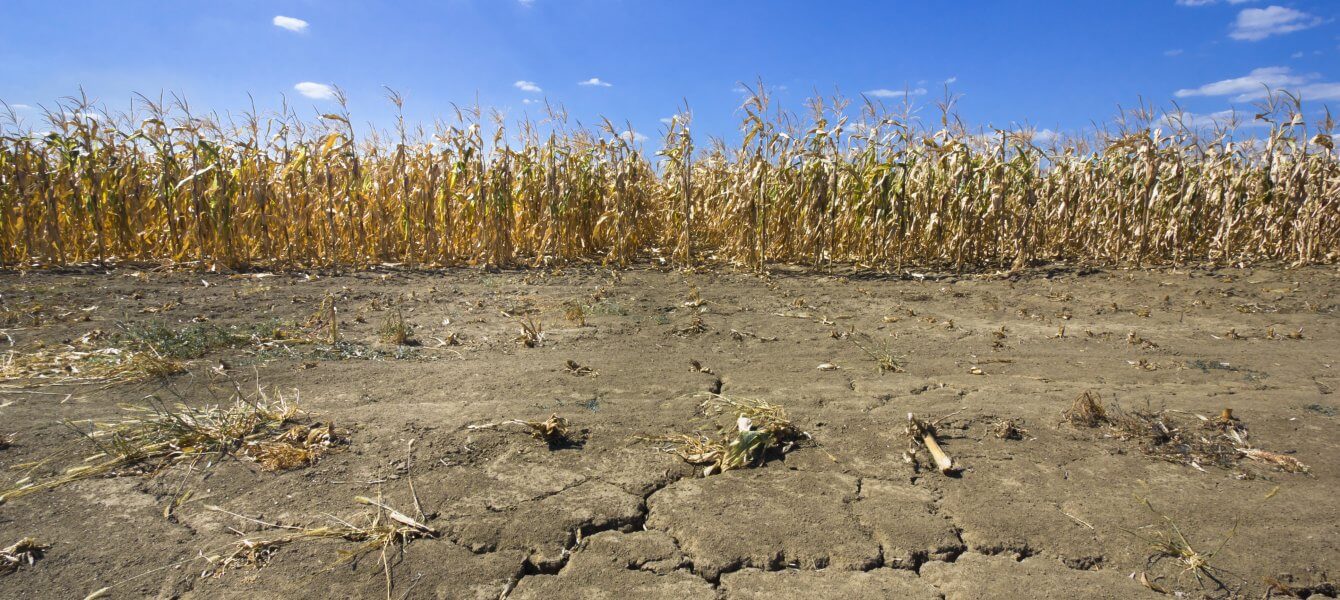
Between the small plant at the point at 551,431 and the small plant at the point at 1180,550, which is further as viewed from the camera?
the small plant at the point at 551,431

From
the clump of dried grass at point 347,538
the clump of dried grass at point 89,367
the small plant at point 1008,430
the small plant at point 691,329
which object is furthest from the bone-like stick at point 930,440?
the clump of dried grass at point 89,367

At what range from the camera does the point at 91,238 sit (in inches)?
373

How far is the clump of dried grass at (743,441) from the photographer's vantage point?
3031 mm

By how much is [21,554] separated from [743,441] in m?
2.65

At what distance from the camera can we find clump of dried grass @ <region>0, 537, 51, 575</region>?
7.59 feet

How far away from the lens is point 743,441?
306 cm

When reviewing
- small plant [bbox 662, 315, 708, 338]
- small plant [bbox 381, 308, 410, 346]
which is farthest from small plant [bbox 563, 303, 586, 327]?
small plant [bbox 381, 308, 410, 346]

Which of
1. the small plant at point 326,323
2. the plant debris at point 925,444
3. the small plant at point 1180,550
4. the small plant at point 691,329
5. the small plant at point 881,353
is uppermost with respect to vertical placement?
the small plant at point 326,323

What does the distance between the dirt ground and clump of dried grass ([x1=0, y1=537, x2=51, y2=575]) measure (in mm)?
40

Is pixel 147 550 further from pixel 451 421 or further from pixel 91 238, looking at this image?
pixel 91 238

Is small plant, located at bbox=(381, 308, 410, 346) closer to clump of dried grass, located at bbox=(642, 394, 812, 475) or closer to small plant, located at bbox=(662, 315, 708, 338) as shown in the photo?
small plant, located at bbox=(662, 315, 708, 338)

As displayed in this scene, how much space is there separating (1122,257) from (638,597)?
1035cm

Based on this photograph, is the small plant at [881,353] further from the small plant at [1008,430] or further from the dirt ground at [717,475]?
the small plant at [1008,430]

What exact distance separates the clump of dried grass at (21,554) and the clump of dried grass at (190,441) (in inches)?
19.2
